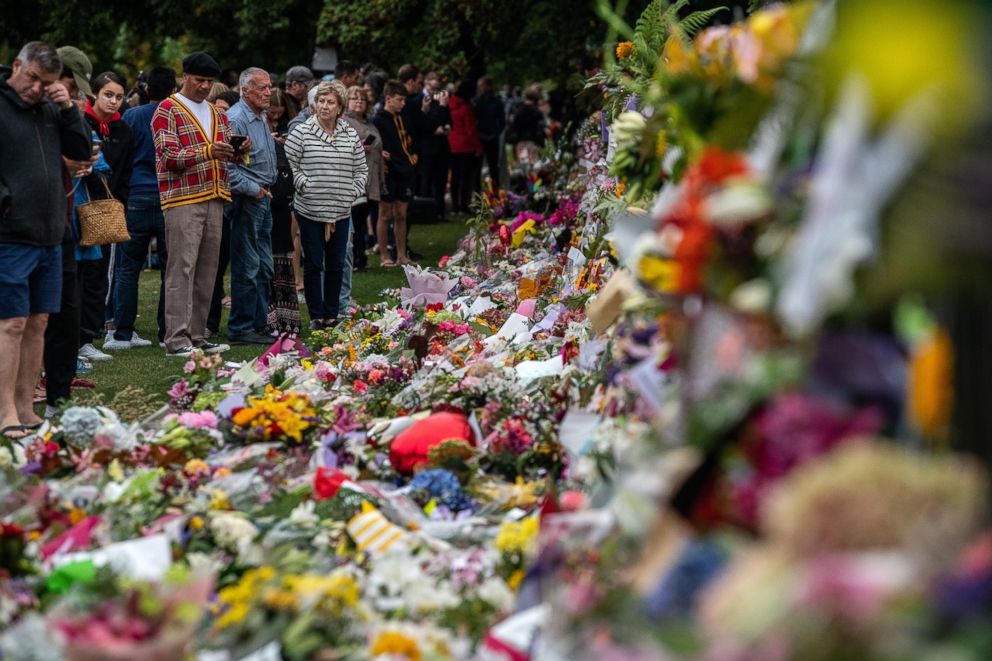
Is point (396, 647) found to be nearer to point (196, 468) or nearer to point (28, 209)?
point (196, 468)

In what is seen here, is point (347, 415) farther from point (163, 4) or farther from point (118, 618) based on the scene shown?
point (163, 4)

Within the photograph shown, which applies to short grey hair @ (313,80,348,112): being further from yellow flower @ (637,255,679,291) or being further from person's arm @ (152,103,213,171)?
yellow flower @ (637,255,679,291)

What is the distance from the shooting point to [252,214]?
10055 mm

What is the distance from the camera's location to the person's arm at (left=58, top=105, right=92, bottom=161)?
712cm

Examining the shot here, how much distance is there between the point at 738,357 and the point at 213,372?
511 cm

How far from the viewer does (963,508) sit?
215 cm

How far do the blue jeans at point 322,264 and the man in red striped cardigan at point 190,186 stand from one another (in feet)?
2.79

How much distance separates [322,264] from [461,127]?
9.77 m

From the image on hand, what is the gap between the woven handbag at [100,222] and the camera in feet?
27.1

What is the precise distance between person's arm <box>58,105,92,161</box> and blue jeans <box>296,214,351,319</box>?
9.94ft

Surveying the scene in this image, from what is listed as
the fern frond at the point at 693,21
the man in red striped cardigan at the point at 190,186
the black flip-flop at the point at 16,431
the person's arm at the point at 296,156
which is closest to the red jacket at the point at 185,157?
the man in red striped cardigan at the point at 190,186

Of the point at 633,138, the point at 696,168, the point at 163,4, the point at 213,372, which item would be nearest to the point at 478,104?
the point at 163,4

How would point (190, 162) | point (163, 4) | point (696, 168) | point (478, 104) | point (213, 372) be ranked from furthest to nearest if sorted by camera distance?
point (163, 4) < point (478, 104) < point (190, 162) < point (213, 372) < point (696, 168)

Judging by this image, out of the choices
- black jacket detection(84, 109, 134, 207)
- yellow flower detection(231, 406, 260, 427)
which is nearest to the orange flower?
yellow flower detection(231, 406, 260, 427)
